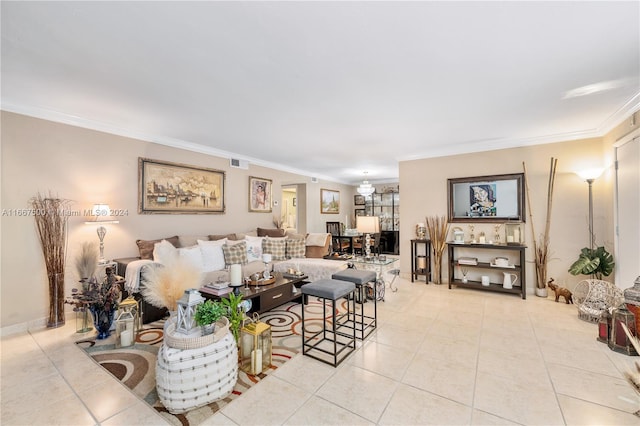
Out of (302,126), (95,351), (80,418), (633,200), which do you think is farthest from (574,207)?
(95,351)

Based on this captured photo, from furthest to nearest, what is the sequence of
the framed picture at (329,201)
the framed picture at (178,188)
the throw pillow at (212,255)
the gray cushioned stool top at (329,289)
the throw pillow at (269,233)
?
the framed picture at (329,201) < the throw pillow at (269,233) < the framed picture at (178,188) < the throw pillow at (212,255) < the gray cushioned stool top at (329,289)

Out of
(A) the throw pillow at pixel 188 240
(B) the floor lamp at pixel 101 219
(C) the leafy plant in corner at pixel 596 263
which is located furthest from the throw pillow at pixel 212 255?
(C) the leafy plant in corner at pixel 596 263

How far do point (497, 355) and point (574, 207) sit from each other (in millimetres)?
3186

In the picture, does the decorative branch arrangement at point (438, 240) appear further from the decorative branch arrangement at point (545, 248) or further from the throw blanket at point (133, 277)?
the throw blanket at point (133, 277)

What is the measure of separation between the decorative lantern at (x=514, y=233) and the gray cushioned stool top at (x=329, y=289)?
3428mm

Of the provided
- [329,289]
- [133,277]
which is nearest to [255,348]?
[329,289]

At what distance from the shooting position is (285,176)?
269 inches

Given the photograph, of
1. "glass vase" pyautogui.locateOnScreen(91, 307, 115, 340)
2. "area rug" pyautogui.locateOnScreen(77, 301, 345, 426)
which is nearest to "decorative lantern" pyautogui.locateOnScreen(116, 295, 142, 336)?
"area rug" pyautogui.locateOnScreen(77, 301, 345, 426)

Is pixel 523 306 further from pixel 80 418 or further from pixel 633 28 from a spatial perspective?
pixel 80 418

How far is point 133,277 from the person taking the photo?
126 inches

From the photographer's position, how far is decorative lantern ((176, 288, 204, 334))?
6.14 ft

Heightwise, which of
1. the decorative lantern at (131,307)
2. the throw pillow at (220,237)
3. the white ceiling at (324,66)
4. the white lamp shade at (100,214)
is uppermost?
the white ceiling at (324,66)

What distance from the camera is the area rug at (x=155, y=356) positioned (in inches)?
70.8

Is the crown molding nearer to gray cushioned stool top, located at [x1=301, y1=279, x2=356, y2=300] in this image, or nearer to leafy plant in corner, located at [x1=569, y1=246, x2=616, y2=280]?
gray cushioned stool top, located at [x1=301, y1=279, x2=356, y2=300]
